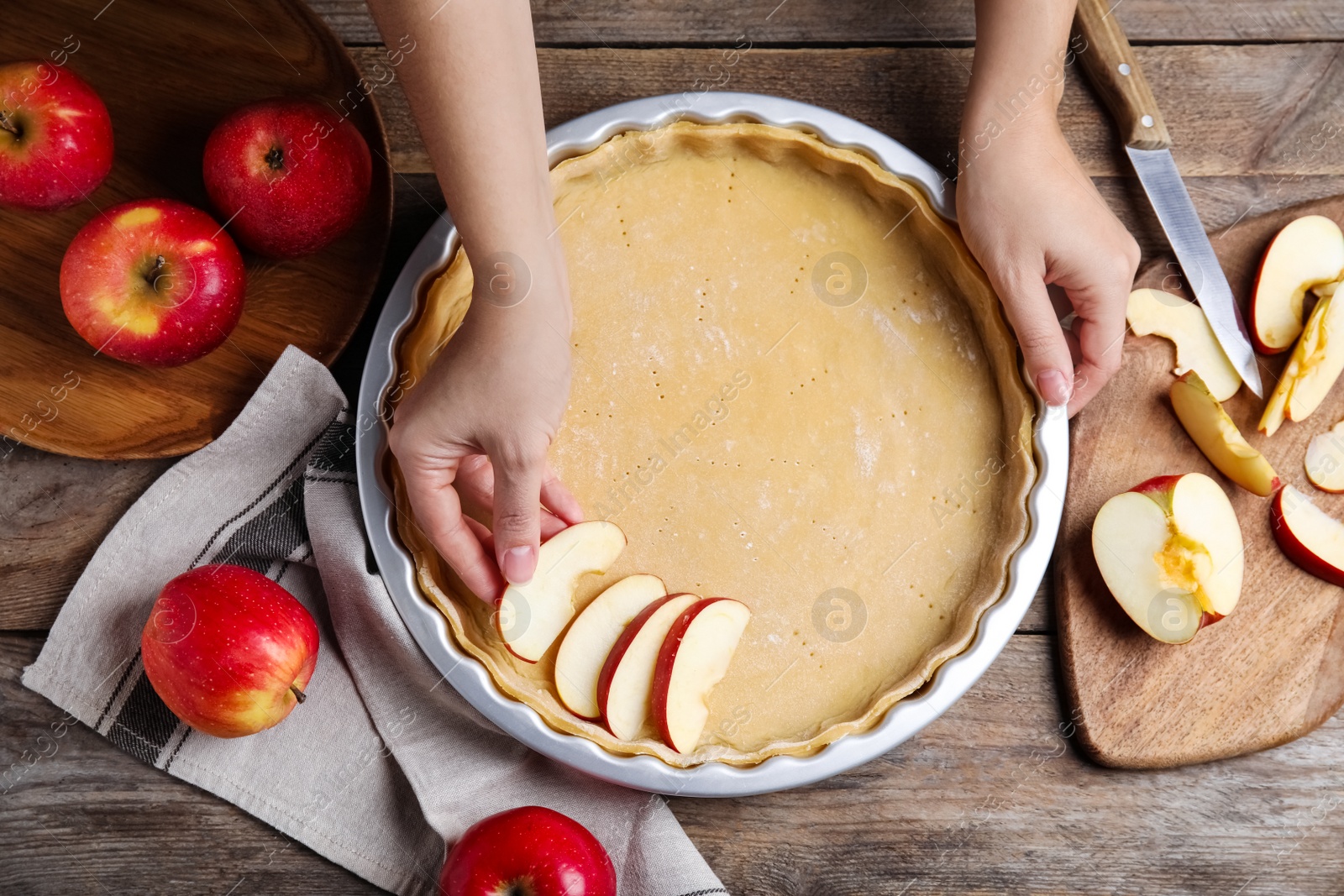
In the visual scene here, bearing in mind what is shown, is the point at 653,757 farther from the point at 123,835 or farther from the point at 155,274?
the point at 155,274

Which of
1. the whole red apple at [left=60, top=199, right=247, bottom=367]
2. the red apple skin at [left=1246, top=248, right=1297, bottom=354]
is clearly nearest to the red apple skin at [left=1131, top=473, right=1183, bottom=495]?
the red apple skin at [left=1246, top=248, right=1297, bottom=354]

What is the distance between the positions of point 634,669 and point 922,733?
489 mm

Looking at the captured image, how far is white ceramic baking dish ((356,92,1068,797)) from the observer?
1202mm

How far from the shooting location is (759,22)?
1.46 m

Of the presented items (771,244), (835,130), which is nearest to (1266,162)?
(835,130)

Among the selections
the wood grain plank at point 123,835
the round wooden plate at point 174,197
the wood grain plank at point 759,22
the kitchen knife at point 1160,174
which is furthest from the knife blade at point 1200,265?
the wood grain plank at point 123,835

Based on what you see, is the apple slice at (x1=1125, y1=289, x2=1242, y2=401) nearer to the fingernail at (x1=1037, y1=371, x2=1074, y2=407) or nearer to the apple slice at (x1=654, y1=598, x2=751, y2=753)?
the fingernail at (x1=1037, y1=371, x2=1074, y2=407)

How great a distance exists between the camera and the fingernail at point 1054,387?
1.24 m

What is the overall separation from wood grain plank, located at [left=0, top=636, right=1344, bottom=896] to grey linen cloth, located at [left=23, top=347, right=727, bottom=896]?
65 mm

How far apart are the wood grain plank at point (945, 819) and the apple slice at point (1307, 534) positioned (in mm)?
276

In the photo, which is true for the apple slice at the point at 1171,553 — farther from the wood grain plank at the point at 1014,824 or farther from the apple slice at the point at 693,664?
the apple slice at the point at 693,664

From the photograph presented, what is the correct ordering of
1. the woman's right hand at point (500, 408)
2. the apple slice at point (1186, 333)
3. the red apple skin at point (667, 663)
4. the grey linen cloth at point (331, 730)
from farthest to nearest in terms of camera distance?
the apple slice at point (1186, 333), the grey linen cloth at point (331, 730), the red apple skin at point (667, 663), the woman's right hand at point (500, 408)

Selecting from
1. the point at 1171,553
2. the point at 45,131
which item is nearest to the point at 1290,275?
the point at 1171,553

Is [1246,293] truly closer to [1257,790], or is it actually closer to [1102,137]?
[1102,137]
